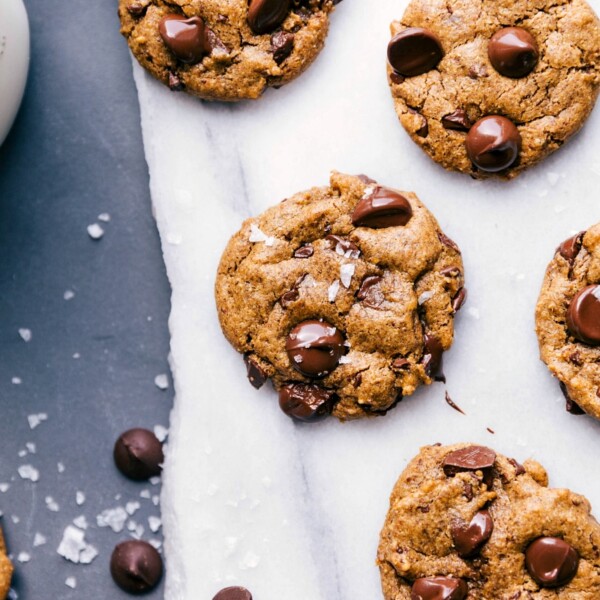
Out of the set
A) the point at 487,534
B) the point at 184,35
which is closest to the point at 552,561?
the point at 487,534

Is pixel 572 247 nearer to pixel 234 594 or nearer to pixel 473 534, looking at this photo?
pixel 473 534

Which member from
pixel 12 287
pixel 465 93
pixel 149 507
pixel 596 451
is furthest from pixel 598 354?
pixel 12 287

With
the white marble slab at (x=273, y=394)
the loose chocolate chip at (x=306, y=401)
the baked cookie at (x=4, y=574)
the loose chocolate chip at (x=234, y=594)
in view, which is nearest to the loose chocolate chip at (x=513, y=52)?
the white marble slab at (x=273, y=394)

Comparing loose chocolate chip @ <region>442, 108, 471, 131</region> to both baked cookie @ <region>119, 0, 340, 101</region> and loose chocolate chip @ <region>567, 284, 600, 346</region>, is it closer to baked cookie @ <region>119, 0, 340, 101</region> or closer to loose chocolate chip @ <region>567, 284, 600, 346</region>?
baked cookie @ <region>119, 0, 340, 101</region>

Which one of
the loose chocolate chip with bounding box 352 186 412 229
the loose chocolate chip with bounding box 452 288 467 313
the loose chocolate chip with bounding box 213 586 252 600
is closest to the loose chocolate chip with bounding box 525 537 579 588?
the loose chocolate chip with bounding box 452 288 467 313

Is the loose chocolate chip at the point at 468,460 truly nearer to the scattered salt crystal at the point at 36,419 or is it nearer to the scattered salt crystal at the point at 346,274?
the scattered salt crystal at the point at 346,274

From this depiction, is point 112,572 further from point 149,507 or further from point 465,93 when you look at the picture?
point 465,93
